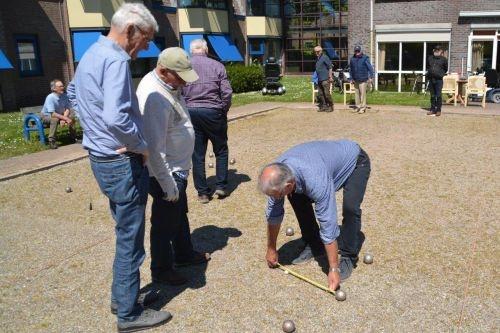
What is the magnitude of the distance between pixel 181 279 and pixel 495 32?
19787mm

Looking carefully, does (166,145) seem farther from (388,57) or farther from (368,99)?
(388,57)

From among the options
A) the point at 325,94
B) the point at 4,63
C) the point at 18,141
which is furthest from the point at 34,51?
the point at 325,94

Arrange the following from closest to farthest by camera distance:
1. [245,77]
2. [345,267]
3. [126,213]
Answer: [126,213] → [345,267] → [245,77]

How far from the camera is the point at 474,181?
22.8 ft

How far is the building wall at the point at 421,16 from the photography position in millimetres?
20219

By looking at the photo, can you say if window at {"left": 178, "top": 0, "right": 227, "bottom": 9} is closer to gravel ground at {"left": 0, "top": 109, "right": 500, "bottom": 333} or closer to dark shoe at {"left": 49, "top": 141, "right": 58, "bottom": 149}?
dark shoe at {"left": 49, "top": 141, "right": 58, "bottom": 149}

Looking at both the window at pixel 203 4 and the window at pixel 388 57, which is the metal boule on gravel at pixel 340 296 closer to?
the window at pixel 388 57

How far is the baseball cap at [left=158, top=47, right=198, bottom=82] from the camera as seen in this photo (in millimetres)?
3475

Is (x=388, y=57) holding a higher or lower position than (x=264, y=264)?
higher

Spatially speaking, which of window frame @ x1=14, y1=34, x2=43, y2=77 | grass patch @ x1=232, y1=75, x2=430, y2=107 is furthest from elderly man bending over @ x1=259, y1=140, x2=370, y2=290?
window frame @ x1=14, y1=34, x2=43, y2=77

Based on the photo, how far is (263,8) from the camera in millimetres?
34469

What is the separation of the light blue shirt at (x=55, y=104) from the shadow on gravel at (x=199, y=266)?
20.9 feet

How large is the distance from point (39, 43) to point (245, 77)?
28.7ft

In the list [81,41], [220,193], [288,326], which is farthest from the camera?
[81,41]
